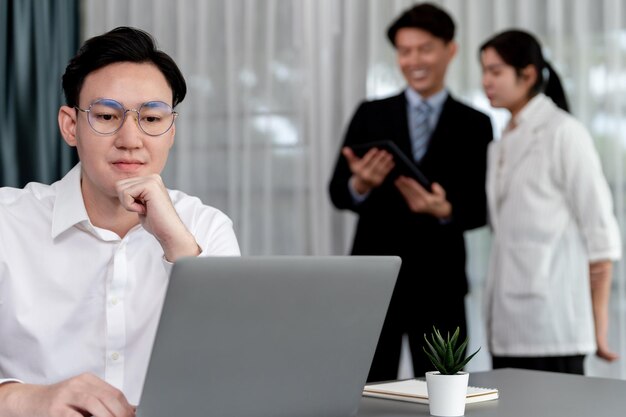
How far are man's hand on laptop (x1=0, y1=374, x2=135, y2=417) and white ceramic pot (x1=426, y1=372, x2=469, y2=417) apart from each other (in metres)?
0.46

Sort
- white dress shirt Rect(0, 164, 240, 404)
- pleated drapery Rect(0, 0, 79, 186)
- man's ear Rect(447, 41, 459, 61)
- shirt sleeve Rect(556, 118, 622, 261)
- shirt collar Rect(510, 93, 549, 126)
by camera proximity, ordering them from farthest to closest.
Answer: pleated drapery Rect(0, 0, 79, 186), man's ear Rect(447, 41, 459, 61), shirt collar Rect(510, 93, 549, 126), shirt sleeve Rect(556, 118, 622, 261), white dress shirt Rect(0, 164, 240, 404)

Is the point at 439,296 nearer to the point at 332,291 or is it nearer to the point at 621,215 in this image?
the point at 621,215

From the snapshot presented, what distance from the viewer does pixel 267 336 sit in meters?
1.22

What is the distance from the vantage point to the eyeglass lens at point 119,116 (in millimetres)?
1782

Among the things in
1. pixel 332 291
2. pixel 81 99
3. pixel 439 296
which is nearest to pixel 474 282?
pixel 439 296

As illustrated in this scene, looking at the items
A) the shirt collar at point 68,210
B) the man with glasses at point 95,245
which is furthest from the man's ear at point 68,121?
the shirt collar at point 68,210

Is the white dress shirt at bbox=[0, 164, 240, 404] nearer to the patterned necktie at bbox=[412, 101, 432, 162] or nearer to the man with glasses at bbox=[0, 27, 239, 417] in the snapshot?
the man with glasses at bbox=[0, 27, 239, 417]

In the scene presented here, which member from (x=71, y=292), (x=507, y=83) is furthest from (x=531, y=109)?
(x=71, y=292)

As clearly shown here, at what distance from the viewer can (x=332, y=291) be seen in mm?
1264

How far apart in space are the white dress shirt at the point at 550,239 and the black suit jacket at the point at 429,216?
0.29 m

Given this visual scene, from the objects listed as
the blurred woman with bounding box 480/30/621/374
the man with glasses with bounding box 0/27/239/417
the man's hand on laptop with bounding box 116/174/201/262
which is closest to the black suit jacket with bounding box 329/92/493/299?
the blurred woman with bounding box 480/30/621/374

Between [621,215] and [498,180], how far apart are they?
0.81 meters

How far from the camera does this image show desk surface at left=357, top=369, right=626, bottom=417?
148cm

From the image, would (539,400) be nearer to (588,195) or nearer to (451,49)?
(588,195)
